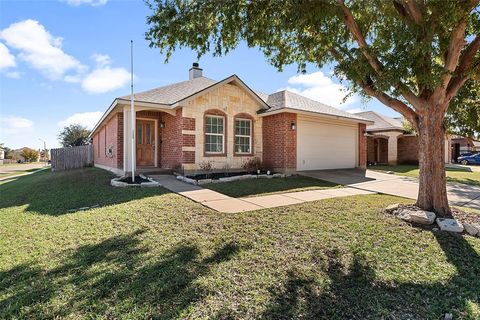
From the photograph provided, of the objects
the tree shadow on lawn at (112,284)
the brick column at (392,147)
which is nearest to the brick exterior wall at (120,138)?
the tree shadow on lawn at (112,284)

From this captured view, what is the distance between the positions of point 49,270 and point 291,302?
3298 mm

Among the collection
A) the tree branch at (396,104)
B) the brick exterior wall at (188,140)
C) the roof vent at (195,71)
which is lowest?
the brick exterior wall at (188,140)

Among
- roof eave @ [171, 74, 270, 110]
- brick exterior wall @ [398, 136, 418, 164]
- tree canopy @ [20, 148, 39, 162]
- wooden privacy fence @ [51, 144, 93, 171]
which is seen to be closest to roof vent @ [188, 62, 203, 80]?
roof eave @ [171, 74, 270, 110]

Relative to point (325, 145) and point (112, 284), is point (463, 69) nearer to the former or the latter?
point (112, 284)

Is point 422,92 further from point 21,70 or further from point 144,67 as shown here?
Answer: point 21,70

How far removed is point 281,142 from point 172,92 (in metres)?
6.07

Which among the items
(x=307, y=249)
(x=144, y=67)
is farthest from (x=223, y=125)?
(x=307, y=249)

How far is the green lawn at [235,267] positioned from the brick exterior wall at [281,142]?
668 cm

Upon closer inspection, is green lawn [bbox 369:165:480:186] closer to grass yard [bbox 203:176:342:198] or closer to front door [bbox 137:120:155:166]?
grass yard [bbox 203:176:342:198]

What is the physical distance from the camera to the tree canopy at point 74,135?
1620 inches

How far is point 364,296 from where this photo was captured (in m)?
3.25

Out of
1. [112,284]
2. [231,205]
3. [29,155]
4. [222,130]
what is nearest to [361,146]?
[222,130]

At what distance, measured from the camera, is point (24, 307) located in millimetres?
3004

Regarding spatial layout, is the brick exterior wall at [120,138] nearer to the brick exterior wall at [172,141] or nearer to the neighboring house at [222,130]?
the neighboring house at [222,130]
